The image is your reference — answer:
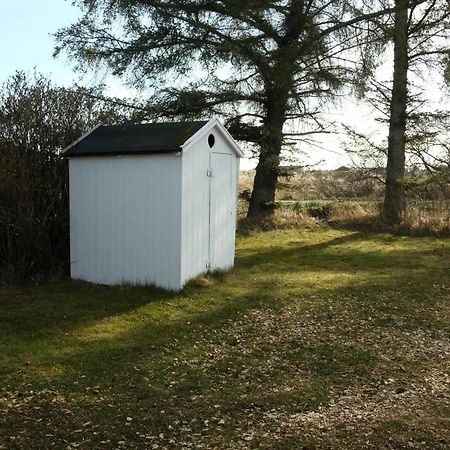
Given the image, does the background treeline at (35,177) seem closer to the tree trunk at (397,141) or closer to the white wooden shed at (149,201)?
the white wooden shed at (149,201)

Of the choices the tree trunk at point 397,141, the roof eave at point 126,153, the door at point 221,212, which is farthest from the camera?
the tree trunk at point 397,141

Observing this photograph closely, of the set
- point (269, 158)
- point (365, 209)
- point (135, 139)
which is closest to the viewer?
point (135, 139)

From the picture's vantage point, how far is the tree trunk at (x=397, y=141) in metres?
17.1

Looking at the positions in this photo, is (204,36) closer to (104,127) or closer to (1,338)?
(104,127)

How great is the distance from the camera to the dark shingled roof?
8305 mm

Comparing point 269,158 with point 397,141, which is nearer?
point 269,158

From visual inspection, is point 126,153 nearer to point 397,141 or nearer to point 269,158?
point 269,158

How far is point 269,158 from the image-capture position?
54.0 feet

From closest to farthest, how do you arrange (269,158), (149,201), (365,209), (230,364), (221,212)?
(230,364) → (149,201) → (221,212) → (269,158) → (365,209)

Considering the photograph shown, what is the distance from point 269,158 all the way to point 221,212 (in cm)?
725

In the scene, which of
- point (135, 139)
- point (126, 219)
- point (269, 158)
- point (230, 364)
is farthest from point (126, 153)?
point (269, 158)

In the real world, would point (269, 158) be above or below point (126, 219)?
above

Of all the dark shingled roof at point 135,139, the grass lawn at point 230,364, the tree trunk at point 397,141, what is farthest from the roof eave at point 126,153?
the tree trunk at point 397,141

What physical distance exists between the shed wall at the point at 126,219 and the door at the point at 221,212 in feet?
Result: 3.85
